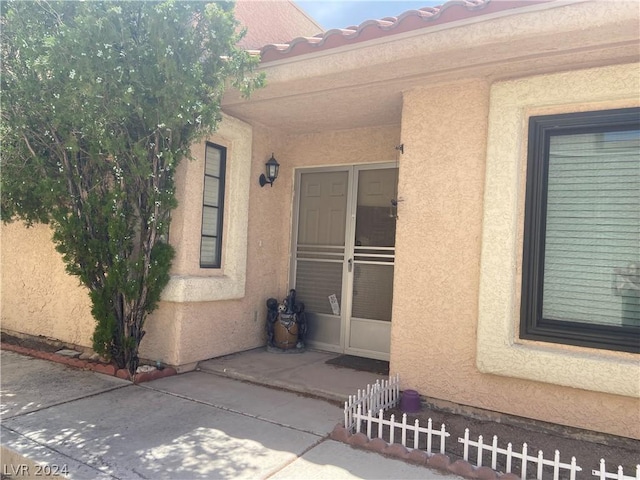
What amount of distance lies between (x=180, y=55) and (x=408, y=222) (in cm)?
292

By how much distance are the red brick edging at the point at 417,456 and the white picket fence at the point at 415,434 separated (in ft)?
0.18

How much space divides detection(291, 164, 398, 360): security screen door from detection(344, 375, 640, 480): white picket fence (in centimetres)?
178

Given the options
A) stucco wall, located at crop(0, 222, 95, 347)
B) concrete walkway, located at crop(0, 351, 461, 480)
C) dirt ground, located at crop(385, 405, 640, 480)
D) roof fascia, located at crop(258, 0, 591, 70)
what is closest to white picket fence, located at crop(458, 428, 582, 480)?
dirt ground, located at crop(385, 405, 640, 480)

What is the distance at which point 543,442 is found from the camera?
3.84 m

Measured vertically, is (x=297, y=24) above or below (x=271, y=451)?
above

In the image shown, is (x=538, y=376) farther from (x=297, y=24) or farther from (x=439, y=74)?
(x=297, y=24)

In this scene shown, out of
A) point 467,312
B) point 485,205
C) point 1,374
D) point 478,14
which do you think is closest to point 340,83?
point 478,14

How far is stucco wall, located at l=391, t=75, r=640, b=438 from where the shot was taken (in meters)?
4.35

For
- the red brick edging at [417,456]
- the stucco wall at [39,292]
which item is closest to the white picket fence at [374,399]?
the red brick edging at [417,456]

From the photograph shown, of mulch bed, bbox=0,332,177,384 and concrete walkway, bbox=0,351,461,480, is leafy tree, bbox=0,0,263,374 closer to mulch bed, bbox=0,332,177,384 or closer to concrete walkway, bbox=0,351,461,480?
mulch bed, bbox=0,332,177,384

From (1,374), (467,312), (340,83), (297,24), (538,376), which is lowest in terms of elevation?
→ (1,374)

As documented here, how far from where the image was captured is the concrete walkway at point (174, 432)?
10.9ft

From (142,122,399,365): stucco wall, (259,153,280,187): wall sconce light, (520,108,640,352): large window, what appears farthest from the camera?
(259,153,280,187): wall sconce light

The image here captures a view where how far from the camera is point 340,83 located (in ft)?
15.8
